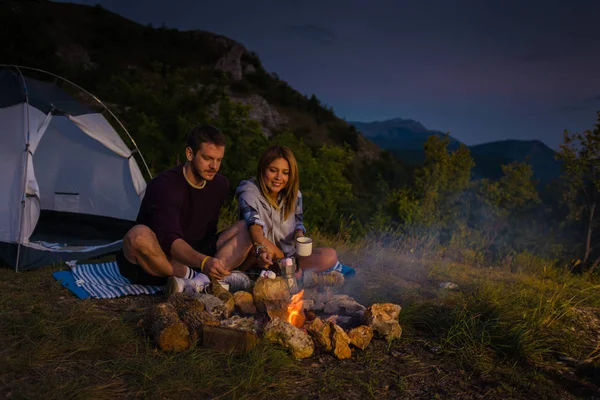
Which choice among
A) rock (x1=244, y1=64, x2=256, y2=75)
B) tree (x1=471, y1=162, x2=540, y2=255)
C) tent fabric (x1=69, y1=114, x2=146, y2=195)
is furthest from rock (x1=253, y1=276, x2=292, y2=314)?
rock (x1=244, y1=64, x2=256, y2=75)

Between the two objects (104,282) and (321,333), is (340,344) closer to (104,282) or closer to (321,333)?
(321,333)

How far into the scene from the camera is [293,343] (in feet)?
9.37

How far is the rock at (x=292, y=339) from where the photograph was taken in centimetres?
286

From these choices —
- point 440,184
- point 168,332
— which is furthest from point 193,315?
point 440,184

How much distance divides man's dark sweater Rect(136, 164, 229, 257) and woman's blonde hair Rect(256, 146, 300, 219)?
0.46 m

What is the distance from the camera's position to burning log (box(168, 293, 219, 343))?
2902mm

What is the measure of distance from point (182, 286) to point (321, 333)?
47.8 inches

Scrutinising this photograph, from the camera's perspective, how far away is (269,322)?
2.97 meters

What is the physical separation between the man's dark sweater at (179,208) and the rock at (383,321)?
154 cm

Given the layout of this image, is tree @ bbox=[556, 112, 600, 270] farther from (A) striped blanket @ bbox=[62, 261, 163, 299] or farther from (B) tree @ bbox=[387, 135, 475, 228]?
(A) striped blanket @ bbox=[62, 261, 163, 299]

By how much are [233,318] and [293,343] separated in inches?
18.5

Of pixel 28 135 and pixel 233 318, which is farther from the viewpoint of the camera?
pixel 28 135

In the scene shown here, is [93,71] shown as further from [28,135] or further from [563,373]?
[563,373]

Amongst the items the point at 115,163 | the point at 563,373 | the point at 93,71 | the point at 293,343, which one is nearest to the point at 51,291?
the point at 293,343
